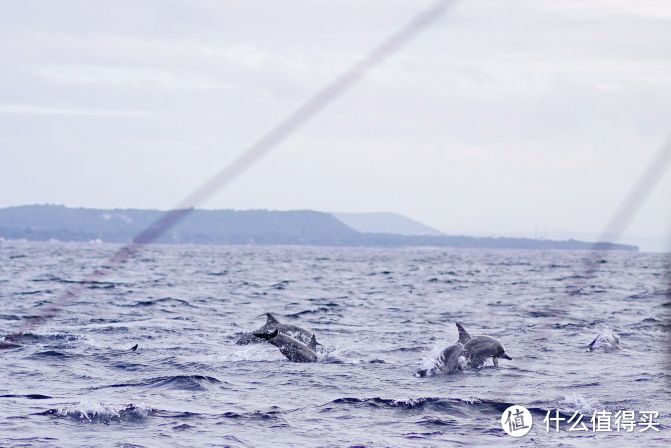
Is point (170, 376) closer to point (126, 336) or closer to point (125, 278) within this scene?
point (126, 336)

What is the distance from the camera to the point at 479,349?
21.5 meters

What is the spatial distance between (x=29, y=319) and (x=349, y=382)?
15972 mm

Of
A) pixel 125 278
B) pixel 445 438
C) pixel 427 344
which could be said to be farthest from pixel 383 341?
pixel 125 278

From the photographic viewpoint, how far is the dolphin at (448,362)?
20297mm

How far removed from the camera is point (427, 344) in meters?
25.7

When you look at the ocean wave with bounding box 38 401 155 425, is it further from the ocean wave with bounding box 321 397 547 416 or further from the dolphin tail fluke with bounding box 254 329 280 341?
the dolphin tail fluke with bounding box 254 329 280 341

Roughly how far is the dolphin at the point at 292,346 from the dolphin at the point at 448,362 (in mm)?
2858

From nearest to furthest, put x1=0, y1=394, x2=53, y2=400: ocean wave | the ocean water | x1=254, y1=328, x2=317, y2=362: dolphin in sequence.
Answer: the ocean water < x1=0, y1=394, x2=53, y2=400: ocean wave < x1=254, y1=328, x2=317, y2=362: dolphin

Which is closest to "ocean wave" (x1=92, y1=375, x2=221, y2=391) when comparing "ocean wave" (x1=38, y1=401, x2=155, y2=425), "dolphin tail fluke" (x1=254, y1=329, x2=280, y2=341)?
"ocean wave" (x1=38, y1=401, x2=155, y2=425)

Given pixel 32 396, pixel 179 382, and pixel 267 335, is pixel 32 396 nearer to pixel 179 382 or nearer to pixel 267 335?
pixel 179 382

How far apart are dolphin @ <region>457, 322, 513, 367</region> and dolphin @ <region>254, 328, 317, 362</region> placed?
3.23m

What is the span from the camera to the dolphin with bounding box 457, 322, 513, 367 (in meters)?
21.3

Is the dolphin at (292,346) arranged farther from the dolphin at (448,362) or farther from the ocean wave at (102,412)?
the ocean wave at (102,412)

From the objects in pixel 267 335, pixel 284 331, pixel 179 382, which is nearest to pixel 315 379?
pixel 179 382
